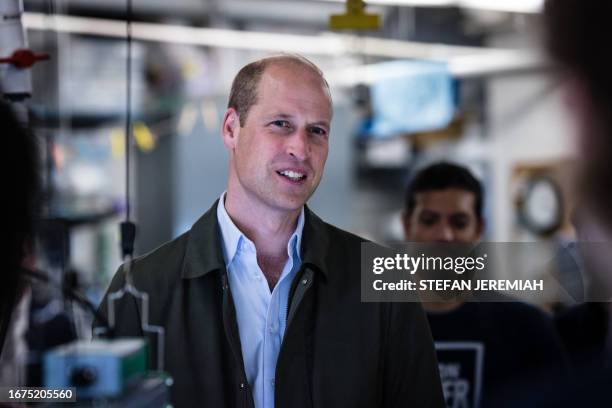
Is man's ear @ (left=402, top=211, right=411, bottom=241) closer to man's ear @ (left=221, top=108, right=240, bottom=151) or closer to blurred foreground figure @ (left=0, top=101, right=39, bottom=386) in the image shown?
man's ear @ (left=221, top=108, right=240, bottom=151)

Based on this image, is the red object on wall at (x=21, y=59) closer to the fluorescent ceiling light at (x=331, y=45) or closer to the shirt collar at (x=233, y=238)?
the shirt collar at (x=233, y=238)

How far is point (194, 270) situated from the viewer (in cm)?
132

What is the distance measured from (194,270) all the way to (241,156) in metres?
0.24

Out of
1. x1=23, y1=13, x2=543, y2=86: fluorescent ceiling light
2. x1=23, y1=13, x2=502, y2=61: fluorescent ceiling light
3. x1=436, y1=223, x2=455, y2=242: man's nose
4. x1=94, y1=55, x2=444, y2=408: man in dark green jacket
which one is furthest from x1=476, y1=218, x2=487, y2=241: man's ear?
x1=23, y1=13, x2=502, y2=61: fluorescent ceiling light

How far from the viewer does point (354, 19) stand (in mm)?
1574

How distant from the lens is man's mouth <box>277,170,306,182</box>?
1382 millimetres

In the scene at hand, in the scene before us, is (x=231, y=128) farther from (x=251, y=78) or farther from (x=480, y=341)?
(x=480, y=341)

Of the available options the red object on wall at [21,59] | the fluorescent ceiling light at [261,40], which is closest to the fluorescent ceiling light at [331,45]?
the fluorescent ceiling light at [261,40]

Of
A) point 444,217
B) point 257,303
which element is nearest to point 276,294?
point 257,303

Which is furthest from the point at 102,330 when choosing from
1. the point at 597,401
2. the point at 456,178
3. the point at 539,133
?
the point at 539,133

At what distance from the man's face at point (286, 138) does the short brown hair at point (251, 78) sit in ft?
0.04

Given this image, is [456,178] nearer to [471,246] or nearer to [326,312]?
[471,246]

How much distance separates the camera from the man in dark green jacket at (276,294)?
1.28 metres

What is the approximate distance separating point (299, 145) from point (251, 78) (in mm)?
171
